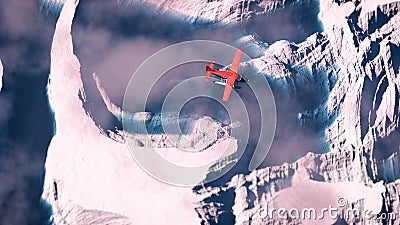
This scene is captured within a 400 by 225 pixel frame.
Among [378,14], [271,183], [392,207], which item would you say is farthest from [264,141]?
[378,14]

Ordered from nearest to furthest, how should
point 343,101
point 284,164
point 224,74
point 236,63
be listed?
point 284,164
point 224,74
point 236,63
point 343,101

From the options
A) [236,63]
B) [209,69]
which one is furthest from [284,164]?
[209,69]

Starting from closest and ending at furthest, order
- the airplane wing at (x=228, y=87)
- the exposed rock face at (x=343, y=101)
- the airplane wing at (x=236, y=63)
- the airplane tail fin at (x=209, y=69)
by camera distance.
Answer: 1. the exposed rock face at (x=343, y=101)
2. the airplane tail fin at (x=209, y=69)
3. the airplane wing at (x=228, y=87)
4. the airplane wing at (x=236, y=63)

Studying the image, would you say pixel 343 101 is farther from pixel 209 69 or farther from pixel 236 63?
pixel 209 69

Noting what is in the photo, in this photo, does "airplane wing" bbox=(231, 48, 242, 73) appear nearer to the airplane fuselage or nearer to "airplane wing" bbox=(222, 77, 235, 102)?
the airplane fuselage

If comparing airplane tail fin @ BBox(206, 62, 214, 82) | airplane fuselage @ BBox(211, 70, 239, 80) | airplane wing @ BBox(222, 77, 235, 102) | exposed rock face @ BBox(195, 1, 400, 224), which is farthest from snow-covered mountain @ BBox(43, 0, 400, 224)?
airplane tail fin @ BBox(206, 62, 214, 82)

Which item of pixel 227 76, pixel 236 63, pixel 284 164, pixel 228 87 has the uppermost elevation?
pixel 236 63

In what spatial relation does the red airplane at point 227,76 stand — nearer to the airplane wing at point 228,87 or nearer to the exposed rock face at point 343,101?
the airplane wing at point 228,87

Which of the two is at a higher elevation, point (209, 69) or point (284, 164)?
point (209, 69)

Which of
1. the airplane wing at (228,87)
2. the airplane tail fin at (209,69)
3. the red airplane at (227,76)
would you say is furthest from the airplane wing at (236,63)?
the airplane tail fin at (209,69)

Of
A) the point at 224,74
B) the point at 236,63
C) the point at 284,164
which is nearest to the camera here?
the point at 284,164
